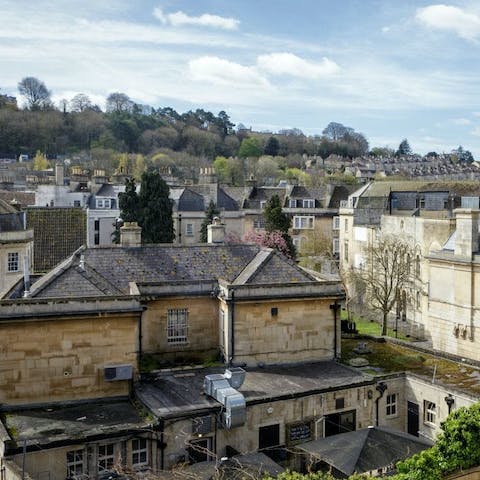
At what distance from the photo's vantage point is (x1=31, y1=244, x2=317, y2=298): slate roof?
22.8 meters

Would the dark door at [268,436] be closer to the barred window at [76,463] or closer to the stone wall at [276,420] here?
the stone wall at [276,420]

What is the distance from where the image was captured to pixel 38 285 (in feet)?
72.2

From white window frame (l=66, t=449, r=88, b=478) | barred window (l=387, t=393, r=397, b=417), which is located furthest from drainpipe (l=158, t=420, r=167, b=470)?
barred window (l=387, t=393, r=397, b=417)

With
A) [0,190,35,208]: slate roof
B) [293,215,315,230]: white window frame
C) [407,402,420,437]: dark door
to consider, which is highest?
[0,190,35,208]: slate roof

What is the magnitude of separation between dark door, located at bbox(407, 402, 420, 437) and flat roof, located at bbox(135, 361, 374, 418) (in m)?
2.25

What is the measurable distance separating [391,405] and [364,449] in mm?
6689

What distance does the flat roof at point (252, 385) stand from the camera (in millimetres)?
19219

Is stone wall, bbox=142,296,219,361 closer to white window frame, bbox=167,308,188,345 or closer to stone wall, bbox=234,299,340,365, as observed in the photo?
white window frame, bbox=167,308,188,345

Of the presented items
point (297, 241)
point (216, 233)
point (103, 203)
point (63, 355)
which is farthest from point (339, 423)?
point (297, 241)

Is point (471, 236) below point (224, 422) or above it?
above

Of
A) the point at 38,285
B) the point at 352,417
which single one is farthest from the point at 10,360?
the point at 352,417

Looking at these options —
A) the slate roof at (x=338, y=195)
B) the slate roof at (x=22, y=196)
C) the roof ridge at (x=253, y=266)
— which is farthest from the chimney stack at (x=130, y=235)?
the slate roof at (x=338, y=195)

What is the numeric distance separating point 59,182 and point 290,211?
25623 millimetres

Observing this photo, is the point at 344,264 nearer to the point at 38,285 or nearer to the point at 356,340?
the point at 356,340
